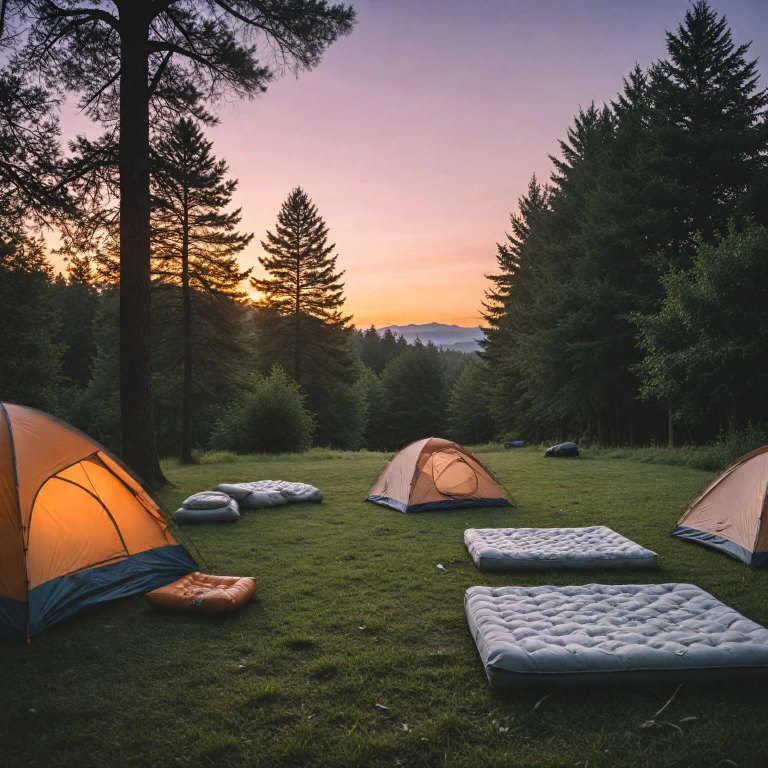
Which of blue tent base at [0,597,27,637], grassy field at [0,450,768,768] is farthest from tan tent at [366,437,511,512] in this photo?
blue tent base at [0,597,27,637]

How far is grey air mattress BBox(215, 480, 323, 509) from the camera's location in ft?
29.0

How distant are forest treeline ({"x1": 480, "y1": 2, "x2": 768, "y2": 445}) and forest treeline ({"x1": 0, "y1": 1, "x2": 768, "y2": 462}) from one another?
0.07 m

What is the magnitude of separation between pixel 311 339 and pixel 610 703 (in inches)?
1097

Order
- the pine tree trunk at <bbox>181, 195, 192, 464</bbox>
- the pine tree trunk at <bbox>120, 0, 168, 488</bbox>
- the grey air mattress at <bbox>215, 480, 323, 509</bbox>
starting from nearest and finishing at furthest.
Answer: the grey air mattress at <bbox>215, 480, 323, 509</bbox> < the pine tree trunk at <bbox>120, 0, 168, 488</bbox> < the pine tree trunk at <bbox>181, 195, 192, 464</bbox>

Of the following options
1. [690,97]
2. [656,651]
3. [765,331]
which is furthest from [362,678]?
[690,97]

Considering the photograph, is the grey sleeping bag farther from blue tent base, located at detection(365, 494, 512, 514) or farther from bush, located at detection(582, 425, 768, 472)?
bush, located at detection(582, 425, 768, 472)

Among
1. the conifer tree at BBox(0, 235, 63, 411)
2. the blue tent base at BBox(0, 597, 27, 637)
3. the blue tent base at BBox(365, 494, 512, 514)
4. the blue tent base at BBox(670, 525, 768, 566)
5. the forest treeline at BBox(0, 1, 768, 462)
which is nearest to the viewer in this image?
the blue tent base at BBox(0, 597, 27, 637)

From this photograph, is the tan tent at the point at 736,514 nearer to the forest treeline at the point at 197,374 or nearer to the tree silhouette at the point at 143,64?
the tree silhouette at the point at 143,64

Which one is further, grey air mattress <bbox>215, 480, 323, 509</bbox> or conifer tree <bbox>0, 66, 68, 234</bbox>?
grey air mattress <bbox>215, 480, 323, 509</bbox>

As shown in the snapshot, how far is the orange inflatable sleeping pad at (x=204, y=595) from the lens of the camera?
4.42 meters

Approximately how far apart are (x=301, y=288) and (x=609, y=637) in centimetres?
2761

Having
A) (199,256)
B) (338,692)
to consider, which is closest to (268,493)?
(338,692)

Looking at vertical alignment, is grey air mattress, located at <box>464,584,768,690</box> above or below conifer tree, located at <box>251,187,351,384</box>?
below

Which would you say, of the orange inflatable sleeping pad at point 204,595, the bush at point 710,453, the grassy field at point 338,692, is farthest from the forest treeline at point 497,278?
the grassy field at point 338,692
